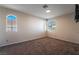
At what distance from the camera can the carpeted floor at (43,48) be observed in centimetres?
161

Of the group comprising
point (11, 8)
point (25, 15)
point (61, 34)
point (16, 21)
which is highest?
point (11, 8)

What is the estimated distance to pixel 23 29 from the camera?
1.74 meters

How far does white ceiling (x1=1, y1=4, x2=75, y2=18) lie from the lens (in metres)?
A: 1.65

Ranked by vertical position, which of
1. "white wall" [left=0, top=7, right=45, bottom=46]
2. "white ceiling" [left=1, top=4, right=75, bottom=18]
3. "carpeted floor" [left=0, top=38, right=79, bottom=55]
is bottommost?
"carpeted floor" [left=0, top=38, right=79, bottom=55]

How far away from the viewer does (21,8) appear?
1686 millimetres

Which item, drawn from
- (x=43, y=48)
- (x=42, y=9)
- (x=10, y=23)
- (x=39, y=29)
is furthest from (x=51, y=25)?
(x=10, y=23)

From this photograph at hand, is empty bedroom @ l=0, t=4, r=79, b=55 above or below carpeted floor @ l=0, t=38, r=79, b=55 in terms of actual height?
above

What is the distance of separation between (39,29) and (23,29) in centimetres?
30

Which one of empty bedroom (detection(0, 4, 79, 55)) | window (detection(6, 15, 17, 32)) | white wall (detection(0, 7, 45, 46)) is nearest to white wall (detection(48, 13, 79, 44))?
empty bedroom (detection(0, 4, 79, 55))

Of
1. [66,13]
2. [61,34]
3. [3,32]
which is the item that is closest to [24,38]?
[3,32]

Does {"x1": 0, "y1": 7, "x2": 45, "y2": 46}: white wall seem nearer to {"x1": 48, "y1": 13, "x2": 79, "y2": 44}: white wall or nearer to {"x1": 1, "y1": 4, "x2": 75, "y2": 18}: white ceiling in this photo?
{"x1": 1, "y1": 4, "x2": 75, "y2": 18}: white ceiling

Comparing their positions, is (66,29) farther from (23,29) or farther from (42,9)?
(23,29)
